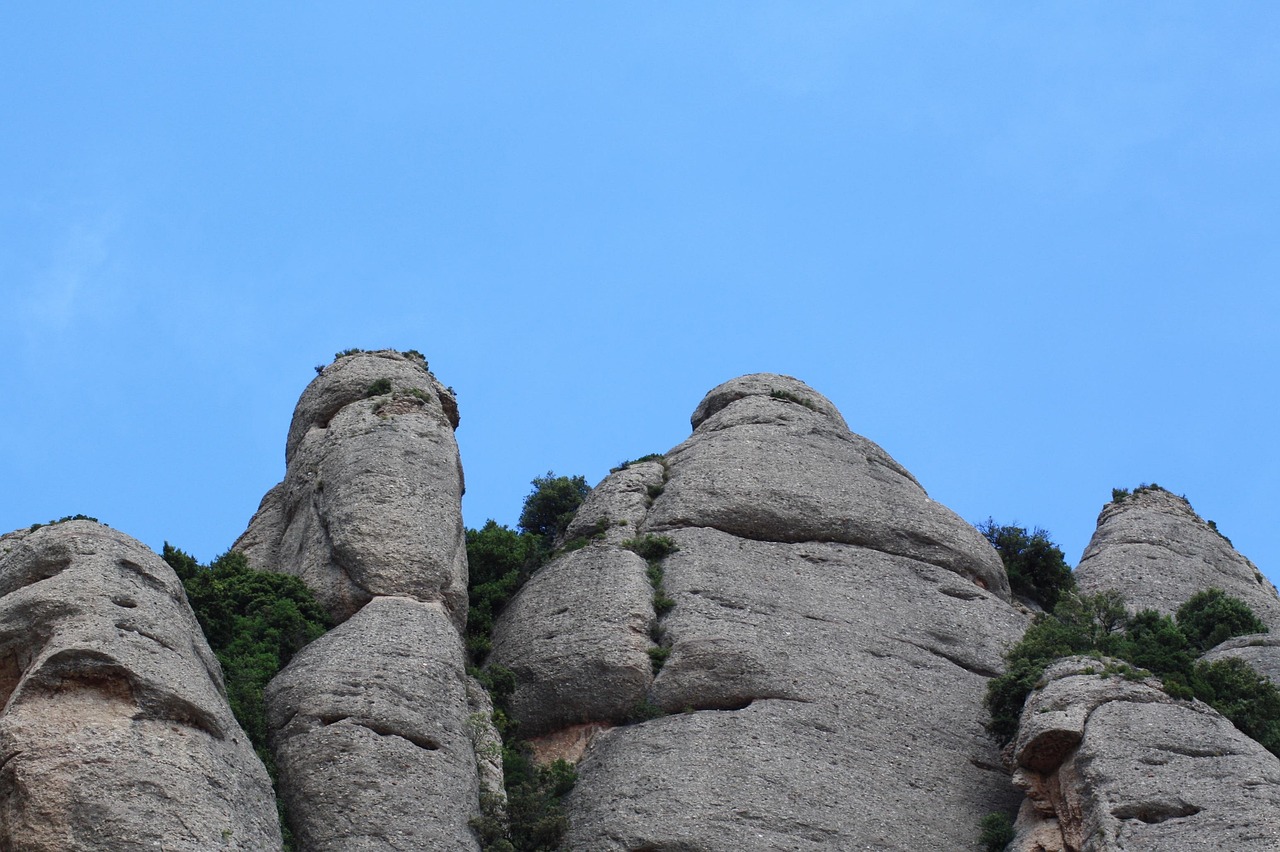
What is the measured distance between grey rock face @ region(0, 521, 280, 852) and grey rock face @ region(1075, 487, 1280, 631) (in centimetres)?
2962

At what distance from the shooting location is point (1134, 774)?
36.1 m

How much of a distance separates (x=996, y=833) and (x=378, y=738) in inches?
508

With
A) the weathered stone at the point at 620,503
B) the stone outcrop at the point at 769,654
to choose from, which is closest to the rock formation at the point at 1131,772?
the stone outcrop at the point at 769,654

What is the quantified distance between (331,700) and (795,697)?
10.7 meters

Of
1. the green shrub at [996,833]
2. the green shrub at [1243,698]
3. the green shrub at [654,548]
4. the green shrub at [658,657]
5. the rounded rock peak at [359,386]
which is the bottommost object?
the green shrub at [996,833]

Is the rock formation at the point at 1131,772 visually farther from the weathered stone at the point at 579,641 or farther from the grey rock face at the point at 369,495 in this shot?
the grey rock face at the point at 369,495

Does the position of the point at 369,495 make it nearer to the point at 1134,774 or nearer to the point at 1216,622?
the point at 1134,774

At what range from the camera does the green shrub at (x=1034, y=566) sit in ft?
184

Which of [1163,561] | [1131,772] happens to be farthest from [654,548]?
[1163,561]

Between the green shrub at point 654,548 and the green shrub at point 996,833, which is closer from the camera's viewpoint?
the green shrub at point 996,833

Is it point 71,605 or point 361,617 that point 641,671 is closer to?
point 361,617

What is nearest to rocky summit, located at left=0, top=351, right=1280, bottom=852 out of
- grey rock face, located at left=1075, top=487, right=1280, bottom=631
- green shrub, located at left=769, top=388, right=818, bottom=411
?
grey rock face, located at left=1075, top=487, right=1280, bottom=631

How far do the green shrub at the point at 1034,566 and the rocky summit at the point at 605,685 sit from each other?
6.60ft

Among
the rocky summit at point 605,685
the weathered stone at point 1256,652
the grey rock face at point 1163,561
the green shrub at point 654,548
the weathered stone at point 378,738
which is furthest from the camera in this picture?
the grey rock face at point 1163,561
